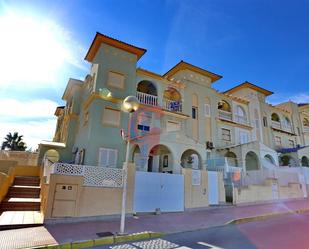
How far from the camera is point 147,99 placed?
710 inches

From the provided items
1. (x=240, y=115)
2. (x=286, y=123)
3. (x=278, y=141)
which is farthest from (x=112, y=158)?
(x=286, y=123)

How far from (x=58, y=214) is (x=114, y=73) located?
35.9 feet

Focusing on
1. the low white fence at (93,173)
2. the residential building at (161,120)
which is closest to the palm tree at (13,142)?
the residential building at (161,120)

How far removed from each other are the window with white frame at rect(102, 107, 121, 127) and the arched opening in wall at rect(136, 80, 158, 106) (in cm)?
286

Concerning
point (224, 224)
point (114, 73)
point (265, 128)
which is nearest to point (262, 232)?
point (224, 224)

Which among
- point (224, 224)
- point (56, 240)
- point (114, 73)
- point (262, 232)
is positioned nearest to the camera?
point (56, 240)

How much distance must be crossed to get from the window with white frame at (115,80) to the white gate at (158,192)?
7.88 metres

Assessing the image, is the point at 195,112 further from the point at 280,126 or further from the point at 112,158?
the point at 280,126

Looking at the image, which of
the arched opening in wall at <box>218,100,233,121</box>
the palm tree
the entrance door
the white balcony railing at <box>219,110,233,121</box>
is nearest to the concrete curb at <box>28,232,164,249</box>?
the entrance door

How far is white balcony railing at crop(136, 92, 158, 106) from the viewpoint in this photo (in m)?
17.7

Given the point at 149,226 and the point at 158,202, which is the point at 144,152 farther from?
the point at 149,226

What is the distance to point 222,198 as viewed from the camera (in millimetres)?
14195

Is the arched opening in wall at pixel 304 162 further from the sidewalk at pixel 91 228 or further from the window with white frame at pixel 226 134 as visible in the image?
the sidewalk at pixel 91 228

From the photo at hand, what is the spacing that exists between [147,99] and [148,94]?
70 centimetres
